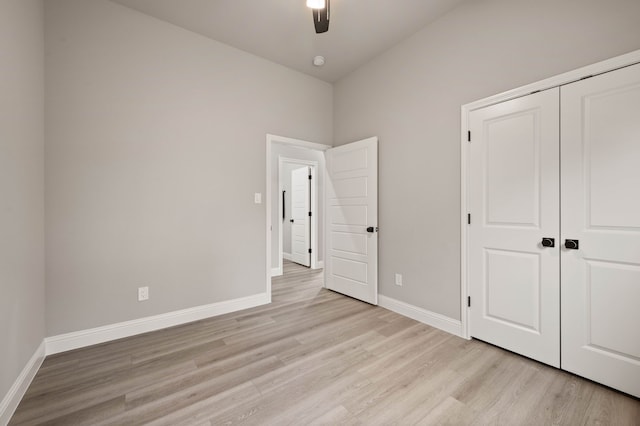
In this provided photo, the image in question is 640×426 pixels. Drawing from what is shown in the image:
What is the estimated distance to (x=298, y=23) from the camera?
2.75m

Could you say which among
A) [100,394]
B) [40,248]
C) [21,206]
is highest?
[21,206]

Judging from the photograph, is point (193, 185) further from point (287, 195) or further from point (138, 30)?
point (287, 195)

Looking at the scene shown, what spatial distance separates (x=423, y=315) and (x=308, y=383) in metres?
1.56

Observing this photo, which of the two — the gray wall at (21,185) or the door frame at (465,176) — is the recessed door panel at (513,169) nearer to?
the door frame at (465,176)

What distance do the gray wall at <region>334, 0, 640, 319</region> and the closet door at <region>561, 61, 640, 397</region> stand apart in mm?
315

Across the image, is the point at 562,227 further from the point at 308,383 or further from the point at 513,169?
the point at 308,383

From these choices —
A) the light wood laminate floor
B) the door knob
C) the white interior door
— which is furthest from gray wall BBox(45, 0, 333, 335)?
the door knob

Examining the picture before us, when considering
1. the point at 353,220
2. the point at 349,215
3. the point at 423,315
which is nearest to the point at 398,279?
the point at 423,315

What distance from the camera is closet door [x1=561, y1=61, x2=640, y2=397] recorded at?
5.55 feet

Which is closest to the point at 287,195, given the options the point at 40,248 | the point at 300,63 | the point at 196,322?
the point at 300,63

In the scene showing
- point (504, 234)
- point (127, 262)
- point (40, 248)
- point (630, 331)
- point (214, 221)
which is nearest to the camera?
point (630, 331)

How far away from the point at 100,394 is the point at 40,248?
4.15 feet

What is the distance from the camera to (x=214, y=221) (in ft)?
10.0

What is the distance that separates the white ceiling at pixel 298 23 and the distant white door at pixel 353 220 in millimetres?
1123
